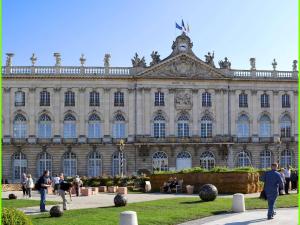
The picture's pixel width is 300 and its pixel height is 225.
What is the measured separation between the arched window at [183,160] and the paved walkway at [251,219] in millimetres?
39817

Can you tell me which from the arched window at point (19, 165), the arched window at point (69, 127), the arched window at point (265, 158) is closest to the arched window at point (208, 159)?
the arched window at point (265, 158)

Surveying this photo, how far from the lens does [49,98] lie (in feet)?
204

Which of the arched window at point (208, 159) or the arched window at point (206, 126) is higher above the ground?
the arched window at point (206, 126)

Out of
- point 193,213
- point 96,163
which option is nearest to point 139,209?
point 193,213

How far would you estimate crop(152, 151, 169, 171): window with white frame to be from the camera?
62562 mm

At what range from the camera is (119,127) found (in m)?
62.9

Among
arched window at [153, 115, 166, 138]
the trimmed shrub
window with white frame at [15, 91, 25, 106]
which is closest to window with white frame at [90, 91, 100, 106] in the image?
arched window at [153, 115, 166, 138]

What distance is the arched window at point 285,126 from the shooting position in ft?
215

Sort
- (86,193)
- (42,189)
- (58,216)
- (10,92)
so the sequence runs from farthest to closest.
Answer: (10,92) → (86,193) → (42,189) → (58,216)

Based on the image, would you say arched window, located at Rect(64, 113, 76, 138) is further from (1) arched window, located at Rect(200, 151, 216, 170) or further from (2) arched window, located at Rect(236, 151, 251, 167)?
(2) arched window, located at Rect(236, 151, 251, 167)

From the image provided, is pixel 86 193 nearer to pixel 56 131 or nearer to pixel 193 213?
pixel 193 213

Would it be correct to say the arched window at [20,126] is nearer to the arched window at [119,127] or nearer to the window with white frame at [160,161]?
the arched window at [119,127]

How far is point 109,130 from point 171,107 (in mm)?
7529

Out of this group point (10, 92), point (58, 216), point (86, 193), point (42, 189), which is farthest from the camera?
point (10, 92)
